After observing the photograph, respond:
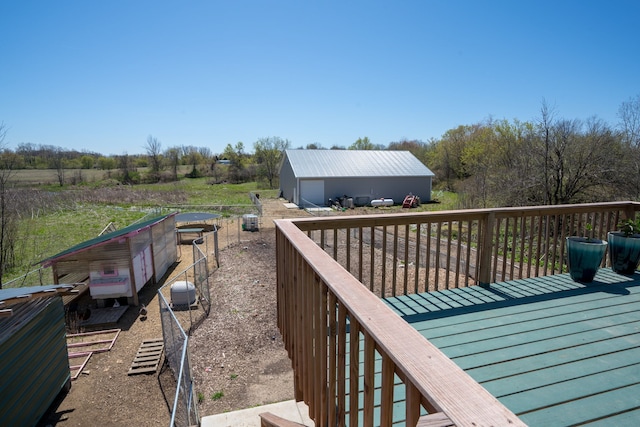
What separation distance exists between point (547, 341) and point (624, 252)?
218 centimetres

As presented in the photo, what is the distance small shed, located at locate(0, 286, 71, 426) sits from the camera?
4.68 metres

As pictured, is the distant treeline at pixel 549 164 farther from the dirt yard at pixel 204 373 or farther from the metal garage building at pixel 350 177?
the dirt yard at pixel 204 373

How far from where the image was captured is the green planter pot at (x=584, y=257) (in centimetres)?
352

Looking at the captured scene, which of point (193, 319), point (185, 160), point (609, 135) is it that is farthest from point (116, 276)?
point (185, 160)

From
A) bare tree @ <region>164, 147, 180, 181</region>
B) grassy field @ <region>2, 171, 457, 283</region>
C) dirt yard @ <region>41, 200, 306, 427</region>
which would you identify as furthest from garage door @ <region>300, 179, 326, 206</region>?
bare tree @ <region>164, 147, 180, 181</region>

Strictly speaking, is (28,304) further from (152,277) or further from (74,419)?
(152,277)

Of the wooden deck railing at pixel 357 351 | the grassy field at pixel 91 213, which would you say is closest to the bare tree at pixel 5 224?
the grassy field at pixel 91 213

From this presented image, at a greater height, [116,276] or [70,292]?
[70,292]

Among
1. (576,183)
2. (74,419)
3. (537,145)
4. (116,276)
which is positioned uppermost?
(537,145)

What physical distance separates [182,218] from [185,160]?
38.9 metres

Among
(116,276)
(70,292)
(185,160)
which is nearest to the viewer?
(70,292)

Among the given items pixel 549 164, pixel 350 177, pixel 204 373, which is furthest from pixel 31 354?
pixel 350 177

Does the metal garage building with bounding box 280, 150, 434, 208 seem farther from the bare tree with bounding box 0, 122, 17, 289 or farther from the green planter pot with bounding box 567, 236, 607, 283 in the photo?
the green planter pot with bounding box 567, 236, 607, 283

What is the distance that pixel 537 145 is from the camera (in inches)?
452
